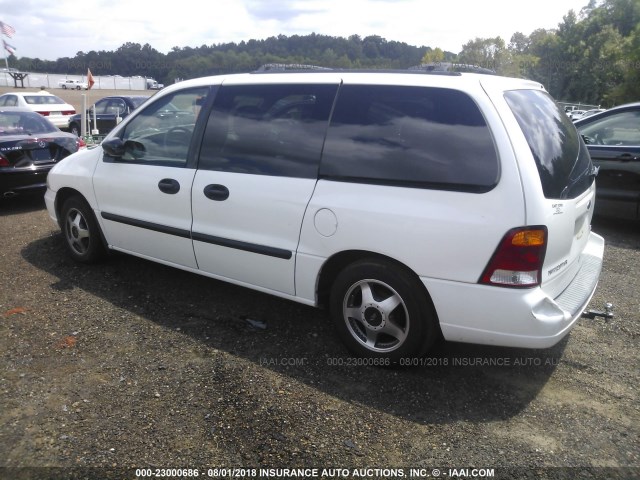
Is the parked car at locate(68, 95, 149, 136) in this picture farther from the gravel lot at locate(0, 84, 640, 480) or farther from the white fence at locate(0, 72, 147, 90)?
the white fence at locate(0, 72, 147, 90)

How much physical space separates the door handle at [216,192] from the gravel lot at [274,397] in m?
0.97

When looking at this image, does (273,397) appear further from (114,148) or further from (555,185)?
(114,148)

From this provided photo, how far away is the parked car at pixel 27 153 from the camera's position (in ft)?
23.0

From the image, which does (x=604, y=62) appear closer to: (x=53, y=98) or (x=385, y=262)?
(x=53, y=98)

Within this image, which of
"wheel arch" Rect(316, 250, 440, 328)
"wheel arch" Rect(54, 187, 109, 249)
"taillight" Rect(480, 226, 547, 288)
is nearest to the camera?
"taillight" Rect(480, 226, 547, 288)

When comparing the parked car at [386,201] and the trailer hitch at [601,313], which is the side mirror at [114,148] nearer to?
the parked car at [386,201]

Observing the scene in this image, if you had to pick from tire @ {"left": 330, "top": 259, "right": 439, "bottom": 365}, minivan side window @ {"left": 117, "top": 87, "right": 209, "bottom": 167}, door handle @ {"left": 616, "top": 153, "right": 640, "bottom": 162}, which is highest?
minivan side window @ {"left": 117, "top": 87, "right": 209, "bottom": 167}

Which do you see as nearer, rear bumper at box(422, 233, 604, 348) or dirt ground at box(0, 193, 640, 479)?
dirt ground at box(0, 193, 640, 479)

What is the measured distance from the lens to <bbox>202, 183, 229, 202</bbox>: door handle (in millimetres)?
3678

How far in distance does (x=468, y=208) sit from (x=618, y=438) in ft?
4.73

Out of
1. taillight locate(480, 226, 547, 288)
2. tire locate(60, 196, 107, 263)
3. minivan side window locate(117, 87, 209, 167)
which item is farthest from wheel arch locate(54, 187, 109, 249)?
taillight locate(480, 226, 547, 288)

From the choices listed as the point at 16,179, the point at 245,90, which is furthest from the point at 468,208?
the point at 16,179

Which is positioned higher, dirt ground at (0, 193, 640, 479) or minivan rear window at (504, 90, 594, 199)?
minivan rear window at (504, 90, 594, 199)

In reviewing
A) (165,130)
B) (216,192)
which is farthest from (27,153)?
(216,192)
